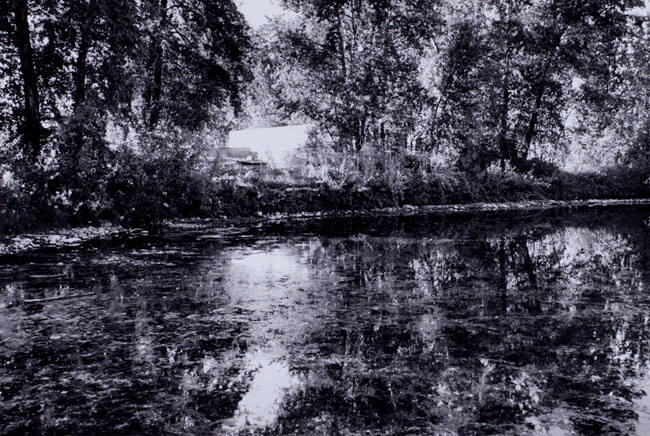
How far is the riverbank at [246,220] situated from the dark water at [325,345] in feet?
5.62

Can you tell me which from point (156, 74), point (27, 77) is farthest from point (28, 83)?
point (156, 74)

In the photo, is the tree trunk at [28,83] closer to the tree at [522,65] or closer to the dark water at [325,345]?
the dark water at [325,345]

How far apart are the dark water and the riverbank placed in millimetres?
1714

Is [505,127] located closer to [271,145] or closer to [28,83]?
[271,145]

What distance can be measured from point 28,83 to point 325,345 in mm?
12226

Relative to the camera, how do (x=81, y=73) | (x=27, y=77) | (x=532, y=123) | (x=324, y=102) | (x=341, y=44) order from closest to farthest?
(x=27, y=77)
(x=81, y=73)
(x=324, y=102)
(x=341, y=44)
(x=532, y=123)

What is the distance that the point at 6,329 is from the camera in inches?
192

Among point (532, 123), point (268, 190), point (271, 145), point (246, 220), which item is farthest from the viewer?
point (271, 145)

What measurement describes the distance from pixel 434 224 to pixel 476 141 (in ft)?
35.6

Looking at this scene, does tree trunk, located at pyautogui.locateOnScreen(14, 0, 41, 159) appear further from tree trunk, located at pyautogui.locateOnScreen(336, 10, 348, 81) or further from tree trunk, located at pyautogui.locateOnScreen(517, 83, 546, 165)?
tree trunk, located at pyautogui.locateOnScreen(517, 83, 546, 165)

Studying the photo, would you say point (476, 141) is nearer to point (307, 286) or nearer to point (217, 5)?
point (217, 5)

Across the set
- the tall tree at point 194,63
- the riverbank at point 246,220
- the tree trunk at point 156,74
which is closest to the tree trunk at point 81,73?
the tree trunk at point 156,74

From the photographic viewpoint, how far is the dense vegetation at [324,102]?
1321 centimetres

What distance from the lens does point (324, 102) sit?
71.6 ft
